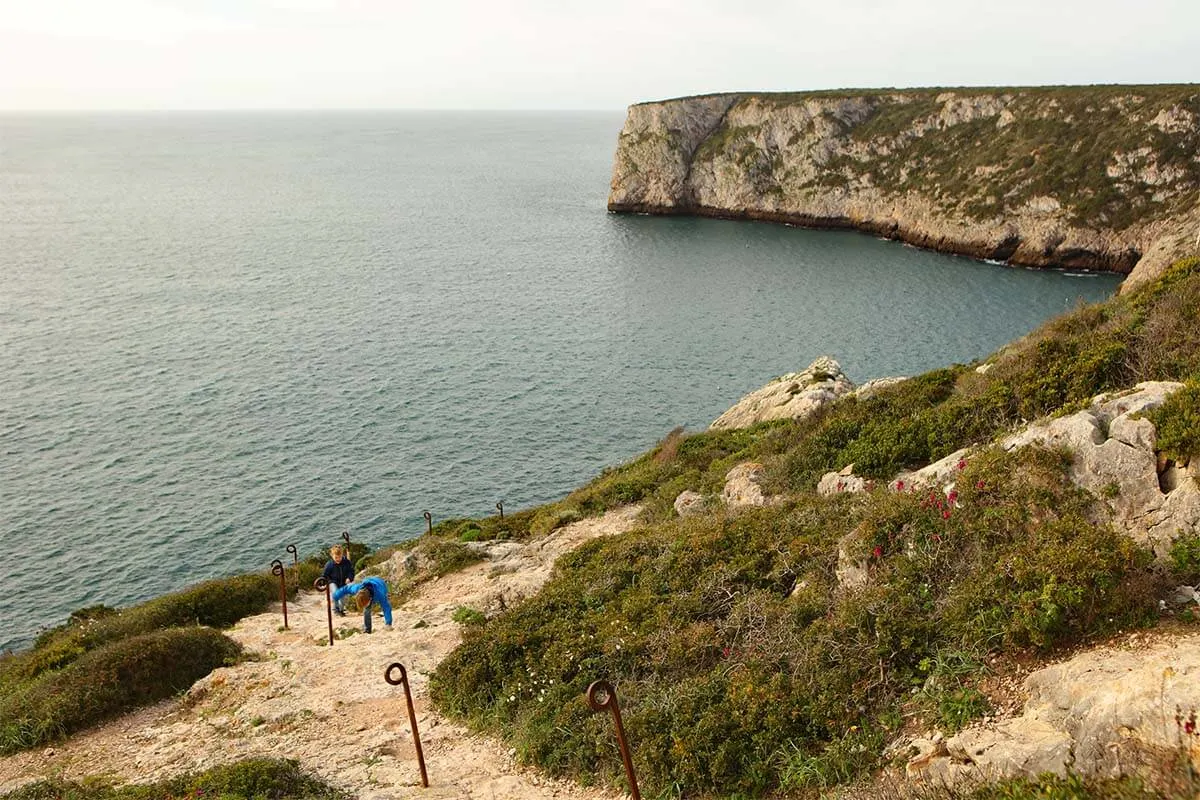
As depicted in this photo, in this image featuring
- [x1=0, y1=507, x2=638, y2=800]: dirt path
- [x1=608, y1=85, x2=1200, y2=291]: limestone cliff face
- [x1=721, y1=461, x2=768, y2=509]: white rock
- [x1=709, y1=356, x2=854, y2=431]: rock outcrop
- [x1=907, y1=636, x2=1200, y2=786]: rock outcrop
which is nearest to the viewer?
[x1=907, y1=636, x2=1200, y2=786]: rock outcrop

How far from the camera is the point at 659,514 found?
70.3 feet

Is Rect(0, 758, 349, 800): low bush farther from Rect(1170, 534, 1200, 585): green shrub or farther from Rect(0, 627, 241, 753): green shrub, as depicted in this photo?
Rect(1170, 534, 1200, 585): green shrub

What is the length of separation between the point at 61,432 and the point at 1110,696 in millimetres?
47775

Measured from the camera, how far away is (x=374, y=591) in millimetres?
16375

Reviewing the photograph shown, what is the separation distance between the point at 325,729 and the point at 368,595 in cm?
426

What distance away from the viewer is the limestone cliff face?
78.2 metres

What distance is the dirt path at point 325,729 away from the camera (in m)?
10.4

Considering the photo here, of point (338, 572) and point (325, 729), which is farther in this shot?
point (338, 572)

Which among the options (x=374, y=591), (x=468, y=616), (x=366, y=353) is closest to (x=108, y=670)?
(x=374, y=591)

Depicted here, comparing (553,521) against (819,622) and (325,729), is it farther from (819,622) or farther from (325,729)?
(819,622)

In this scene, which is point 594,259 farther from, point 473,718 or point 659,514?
point 473,718

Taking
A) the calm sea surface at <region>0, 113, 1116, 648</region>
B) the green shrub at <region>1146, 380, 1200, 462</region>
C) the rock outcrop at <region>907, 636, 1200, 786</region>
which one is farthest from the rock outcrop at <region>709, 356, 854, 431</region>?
the rock outcrop at <region>907, 636, 1200, 786</region>

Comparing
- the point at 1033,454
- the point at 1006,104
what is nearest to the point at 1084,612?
the point at 1033,454

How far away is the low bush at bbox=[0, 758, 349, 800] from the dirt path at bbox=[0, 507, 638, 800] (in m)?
0.39
